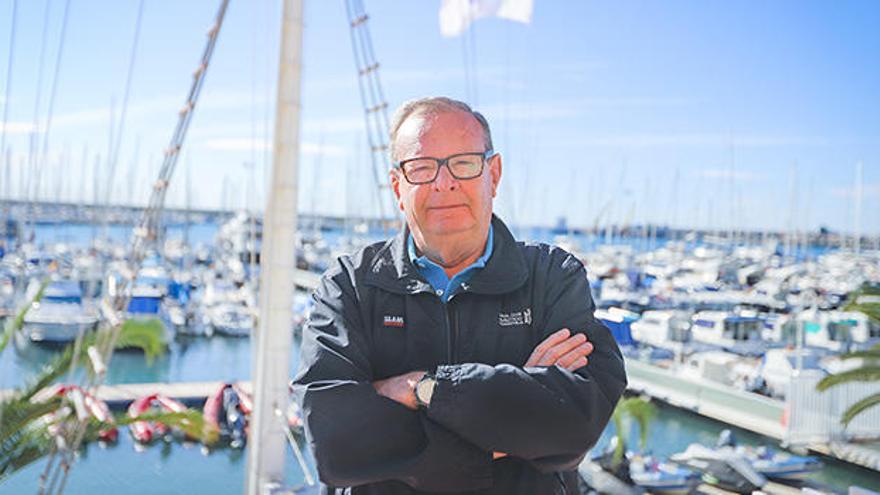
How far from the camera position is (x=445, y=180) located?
182 centimetres

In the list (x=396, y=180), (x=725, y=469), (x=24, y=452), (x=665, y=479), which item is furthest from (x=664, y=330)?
(x=396, y=180)

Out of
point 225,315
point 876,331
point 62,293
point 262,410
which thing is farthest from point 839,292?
point 262,410

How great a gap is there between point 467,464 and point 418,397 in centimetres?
19

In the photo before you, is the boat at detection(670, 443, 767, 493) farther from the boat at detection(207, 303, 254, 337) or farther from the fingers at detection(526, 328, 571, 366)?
the boat at detection(207, 303, 254, 337)

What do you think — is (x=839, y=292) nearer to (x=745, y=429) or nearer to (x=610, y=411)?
(x=745, y=429)

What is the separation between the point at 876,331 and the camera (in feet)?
92.4

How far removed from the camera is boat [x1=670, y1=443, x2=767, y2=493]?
47.9 feet

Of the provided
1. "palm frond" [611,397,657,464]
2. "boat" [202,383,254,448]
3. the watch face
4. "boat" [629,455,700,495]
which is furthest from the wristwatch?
"boat" [202,383,254,448]

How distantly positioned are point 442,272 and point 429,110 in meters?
0.40

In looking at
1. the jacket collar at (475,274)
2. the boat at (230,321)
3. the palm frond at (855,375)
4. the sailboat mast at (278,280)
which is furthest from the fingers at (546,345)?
the boat at (230,321)

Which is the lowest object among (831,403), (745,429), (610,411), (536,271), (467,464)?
(745,429)

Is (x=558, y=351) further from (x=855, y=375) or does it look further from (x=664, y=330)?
(x=664, y=330)

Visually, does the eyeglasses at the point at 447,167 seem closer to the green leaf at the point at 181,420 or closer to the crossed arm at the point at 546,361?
the crossed arm at the point at 546,361

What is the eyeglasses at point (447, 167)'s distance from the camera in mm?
1832
